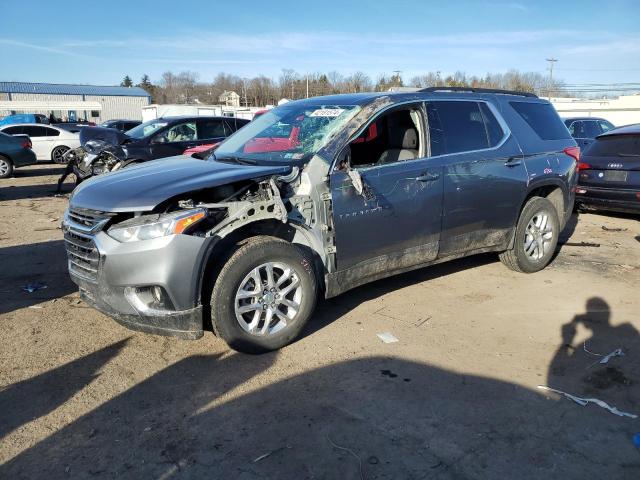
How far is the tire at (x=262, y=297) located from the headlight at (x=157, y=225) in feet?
1.29

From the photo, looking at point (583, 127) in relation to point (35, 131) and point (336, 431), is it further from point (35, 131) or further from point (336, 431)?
point (35, 131)

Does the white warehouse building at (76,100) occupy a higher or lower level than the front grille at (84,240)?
higher

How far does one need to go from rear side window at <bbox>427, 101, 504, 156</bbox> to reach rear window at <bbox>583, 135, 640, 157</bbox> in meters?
4.21

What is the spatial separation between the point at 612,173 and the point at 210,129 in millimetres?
8380

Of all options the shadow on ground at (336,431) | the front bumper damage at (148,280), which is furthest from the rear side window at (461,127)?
the front bumper damage at (148,280)

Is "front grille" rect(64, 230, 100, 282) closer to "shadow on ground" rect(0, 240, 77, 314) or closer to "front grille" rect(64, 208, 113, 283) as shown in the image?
"front grille" rect(64, 208, 113, 283)

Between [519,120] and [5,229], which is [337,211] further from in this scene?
[5,229]

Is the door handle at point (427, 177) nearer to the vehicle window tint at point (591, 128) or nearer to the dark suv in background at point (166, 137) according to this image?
the dark suv in background at point (166, 137)

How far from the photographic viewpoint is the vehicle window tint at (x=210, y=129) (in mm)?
11914

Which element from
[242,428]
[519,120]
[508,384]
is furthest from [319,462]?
[519,120]

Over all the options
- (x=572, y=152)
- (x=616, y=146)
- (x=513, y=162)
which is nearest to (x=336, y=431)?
(x=513, y=162)

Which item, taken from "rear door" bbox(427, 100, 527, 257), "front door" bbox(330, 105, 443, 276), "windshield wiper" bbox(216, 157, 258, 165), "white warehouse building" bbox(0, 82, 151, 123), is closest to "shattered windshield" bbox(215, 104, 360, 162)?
"windshield wiper" bbox(216, 157, 258, 165)

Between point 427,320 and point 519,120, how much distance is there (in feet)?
8.39

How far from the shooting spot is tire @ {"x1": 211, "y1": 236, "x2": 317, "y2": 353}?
3568 mm
